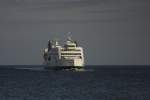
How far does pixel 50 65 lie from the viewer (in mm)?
173375

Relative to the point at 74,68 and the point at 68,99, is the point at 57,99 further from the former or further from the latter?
the point at 74,68

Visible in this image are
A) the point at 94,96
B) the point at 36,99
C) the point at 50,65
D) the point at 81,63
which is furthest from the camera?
the point at 50,65

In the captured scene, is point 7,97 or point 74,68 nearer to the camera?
point 7,97

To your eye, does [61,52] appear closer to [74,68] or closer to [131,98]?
[74,68]

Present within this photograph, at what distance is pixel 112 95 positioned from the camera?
245ft

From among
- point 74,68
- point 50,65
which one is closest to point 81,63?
point 74,68

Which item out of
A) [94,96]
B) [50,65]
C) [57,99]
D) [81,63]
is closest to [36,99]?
[57,99]

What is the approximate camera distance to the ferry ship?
522 feet

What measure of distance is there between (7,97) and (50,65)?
105 metres

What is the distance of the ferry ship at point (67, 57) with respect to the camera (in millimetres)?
159000

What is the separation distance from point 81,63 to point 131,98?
9174 cm

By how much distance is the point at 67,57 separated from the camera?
529 feet

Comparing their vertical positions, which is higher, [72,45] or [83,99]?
[72,45]

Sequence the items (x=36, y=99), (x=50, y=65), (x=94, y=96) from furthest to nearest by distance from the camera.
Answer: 1. (x=50, y=65)
2. (x=94, y=96)
3. (x=36, y=99)
